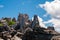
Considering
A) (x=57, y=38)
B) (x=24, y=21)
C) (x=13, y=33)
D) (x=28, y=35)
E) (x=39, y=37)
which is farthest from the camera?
(x=24, y=21)

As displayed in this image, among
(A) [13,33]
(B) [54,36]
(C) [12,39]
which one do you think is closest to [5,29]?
(A) [13,33]

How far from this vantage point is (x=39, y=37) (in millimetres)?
85250

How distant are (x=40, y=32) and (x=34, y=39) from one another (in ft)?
12.3

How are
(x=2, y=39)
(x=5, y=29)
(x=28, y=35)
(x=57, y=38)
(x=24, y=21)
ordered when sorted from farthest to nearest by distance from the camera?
1. (x=24, y=21)
2. (x=5, y=29)
3. (x=2, y=39)
4. (x=28, y=35)
5. (x=57, y=38)

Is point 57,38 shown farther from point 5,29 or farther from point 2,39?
point 5,29

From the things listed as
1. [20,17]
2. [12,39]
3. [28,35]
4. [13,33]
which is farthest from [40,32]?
[20,17]

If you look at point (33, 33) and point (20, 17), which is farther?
point (20, 17)

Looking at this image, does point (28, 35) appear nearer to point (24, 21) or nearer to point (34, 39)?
point (34, 39)

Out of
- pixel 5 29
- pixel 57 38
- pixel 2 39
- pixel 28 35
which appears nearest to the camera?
pixel 57 38

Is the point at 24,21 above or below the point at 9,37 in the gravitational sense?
above

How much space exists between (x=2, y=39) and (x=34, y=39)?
22062 mm

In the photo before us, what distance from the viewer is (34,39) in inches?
3425

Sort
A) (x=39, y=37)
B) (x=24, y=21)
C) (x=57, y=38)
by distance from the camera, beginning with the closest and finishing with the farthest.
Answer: (x=57, y=38), (x=39, y=37), (x=24, y=21)

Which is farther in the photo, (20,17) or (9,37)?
(20,17)
